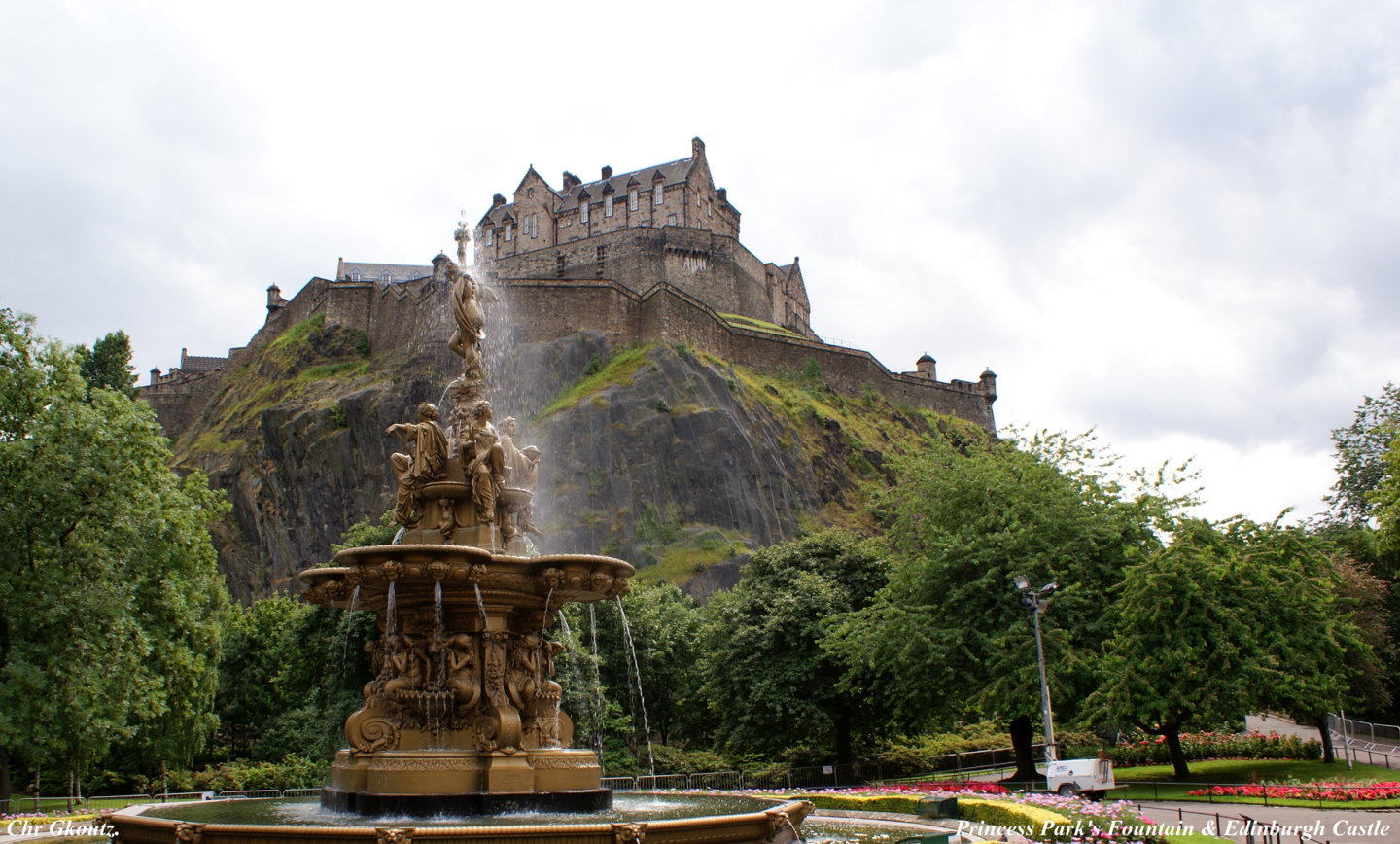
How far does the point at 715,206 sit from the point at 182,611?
75211 mm

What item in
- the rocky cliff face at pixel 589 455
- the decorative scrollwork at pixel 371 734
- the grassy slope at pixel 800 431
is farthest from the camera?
the rocky cliff face at pixel 589 455

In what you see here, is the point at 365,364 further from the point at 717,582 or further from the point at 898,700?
the point at 898,700

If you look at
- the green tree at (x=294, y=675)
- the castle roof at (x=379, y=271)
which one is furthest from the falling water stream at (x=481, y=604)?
the castle roof at (x=379, y=271)

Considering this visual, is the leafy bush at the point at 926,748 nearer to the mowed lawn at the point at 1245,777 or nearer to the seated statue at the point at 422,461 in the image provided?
the mowed lawn at the point at 1245,777

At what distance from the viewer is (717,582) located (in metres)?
Answer: 55.1

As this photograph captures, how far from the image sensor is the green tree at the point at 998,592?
26.1 meters

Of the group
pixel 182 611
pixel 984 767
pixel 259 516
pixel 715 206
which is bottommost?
pixel 984 767

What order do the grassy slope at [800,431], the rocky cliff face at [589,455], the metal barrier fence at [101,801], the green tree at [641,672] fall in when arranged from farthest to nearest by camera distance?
the rocky cliff face at [589,455] < the grassy slope at [800,431] < the green tree at [641,672] < the metal barrier fence at [101,801]

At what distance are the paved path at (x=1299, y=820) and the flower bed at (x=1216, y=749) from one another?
1360cm

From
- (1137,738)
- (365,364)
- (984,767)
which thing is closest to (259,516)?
(365,364)

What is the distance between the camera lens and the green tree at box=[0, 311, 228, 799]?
867 inches

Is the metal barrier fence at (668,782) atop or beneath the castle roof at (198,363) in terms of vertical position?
beneath

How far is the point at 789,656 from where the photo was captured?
32.4 metres

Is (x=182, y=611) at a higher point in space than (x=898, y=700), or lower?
higher
